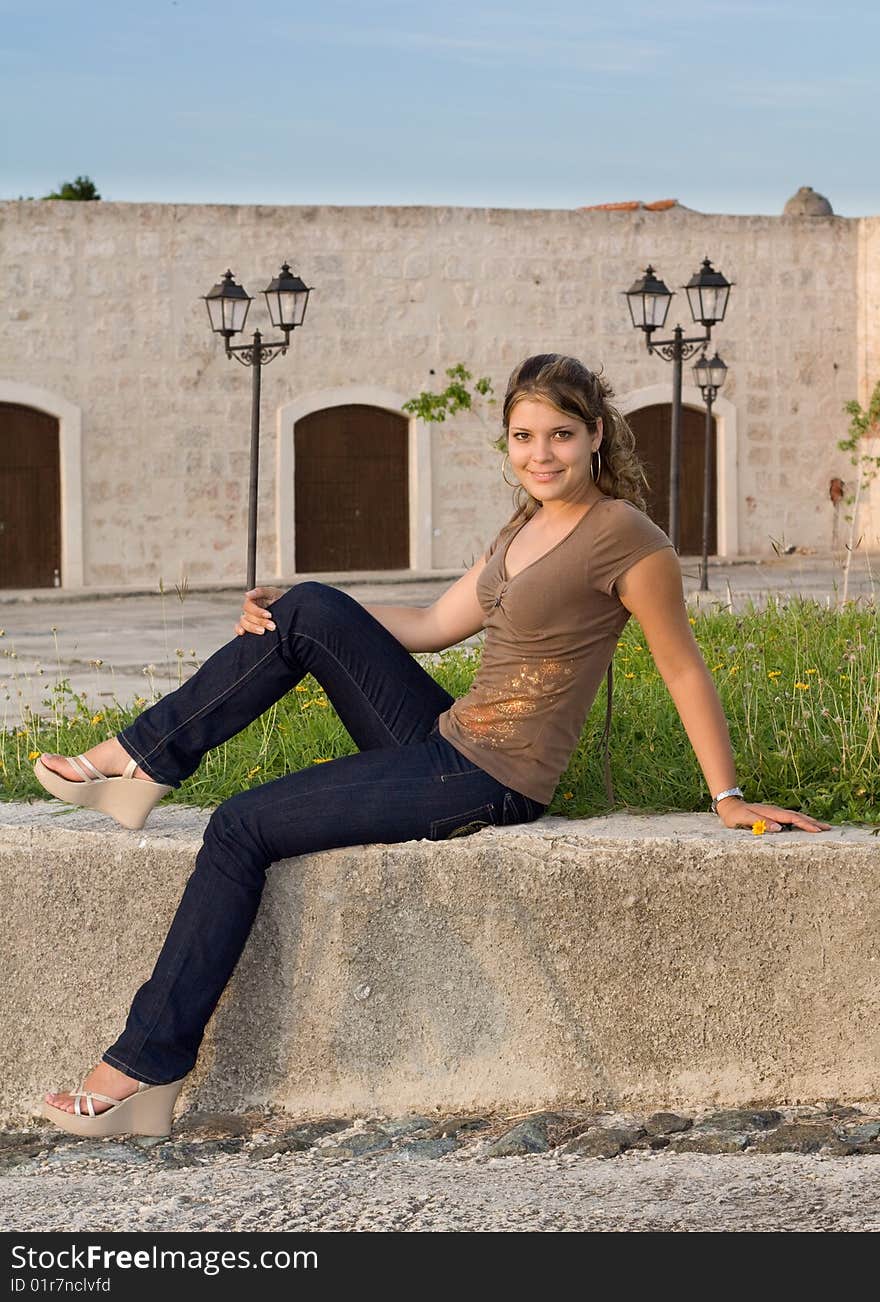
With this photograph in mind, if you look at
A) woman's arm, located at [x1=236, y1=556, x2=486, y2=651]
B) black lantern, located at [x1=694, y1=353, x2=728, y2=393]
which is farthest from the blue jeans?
black lantern, located at [x1=694, y1=353, x2=728, y2=393]

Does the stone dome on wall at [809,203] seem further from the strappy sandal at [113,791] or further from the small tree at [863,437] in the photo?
the strappy sandal at [113,791]

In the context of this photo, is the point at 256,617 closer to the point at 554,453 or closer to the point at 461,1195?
the point at 554,453

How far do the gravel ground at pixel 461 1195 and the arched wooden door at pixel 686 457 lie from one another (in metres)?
18.7

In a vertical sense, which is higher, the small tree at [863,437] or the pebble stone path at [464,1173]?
the small tree at [863,437]

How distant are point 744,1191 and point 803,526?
2001 cm

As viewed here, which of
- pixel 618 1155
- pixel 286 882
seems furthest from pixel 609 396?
pixel 618 1155

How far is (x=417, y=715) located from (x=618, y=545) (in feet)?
1.97

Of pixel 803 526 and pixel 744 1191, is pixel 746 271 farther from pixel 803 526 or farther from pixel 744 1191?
pixel 744 1191

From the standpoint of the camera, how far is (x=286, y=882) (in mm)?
3545

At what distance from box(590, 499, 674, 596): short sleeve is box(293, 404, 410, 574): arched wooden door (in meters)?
17.0

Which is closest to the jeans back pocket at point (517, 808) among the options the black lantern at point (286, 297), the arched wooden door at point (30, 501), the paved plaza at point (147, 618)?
the paved plaza at point (147, 618)

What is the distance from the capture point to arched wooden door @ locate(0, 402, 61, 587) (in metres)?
19.5

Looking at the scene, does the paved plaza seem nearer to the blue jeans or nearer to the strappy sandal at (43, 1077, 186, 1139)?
the blue jeans

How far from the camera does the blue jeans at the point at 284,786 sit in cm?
338
